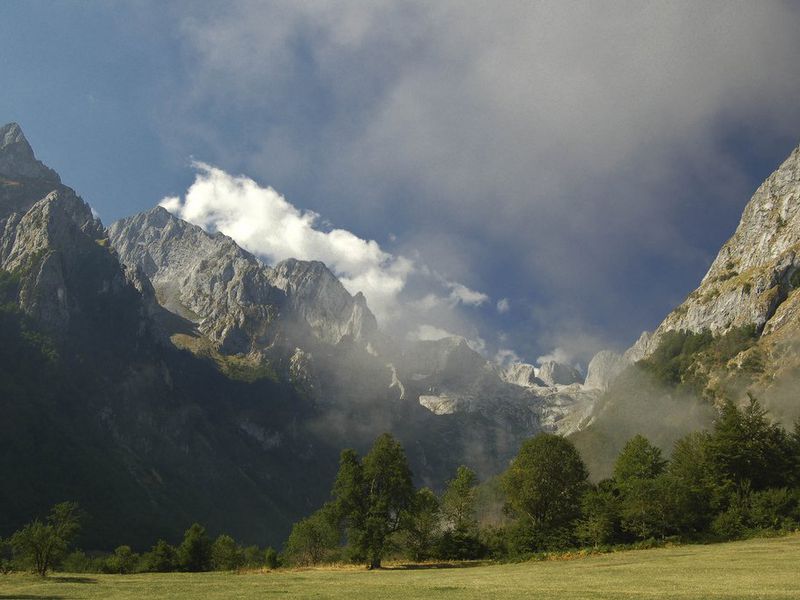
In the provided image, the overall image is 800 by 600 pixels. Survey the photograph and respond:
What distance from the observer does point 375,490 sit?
75.4m

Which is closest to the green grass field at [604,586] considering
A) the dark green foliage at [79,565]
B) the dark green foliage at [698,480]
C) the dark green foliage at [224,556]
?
the dark green foliage at [698,480]

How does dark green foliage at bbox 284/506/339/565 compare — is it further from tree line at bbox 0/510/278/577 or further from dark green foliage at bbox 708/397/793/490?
dark green foliage at bbox 708/397/793/490

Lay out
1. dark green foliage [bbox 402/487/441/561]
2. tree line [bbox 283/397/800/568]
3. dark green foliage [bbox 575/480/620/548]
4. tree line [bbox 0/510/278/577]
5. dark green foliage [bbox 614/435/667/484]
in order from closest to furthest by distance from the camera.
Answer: tree line [bbox 0/510/278/577] → tree line [bbox 283/397/800/568] → dark green foliage [bbox 575/480/620/548] → dark green foliage [bbox 402/487/441/561] → dark green foliage [bbox 614/435/667/484]

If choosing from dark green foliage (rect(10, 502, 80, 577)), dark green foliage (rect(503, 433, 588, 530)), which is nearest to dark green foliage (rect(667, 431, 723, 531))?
dark green foliage (rect(503, 433, 588, 530))

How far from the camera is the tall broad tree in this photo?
7294 centimetres

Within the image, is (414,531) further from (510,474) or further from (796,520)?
(796,520)

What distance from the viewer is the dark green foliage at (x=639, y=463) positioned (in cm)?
8722

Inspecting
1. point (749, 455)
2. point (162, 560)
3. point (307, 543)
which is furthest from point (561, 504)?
point (162, 560)

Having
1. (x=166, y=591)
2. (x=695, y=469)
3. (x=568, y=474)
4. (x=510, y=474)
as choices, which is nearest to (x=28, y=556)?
(x=166, y=591)

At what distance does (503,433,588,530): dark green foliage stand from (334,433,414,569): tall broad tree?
64.0ft

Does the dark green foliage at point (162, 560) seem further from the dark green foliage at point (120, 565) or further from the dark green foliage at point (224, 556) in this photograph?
the dark green foliage at point (224, 556)

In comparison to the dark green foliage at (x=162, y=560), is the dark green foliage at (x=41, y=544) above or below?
above

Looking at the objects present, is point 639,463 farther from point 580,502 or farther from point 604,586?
point 604,586

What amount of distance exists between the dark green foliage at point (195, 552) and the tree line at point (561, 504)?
109ft
